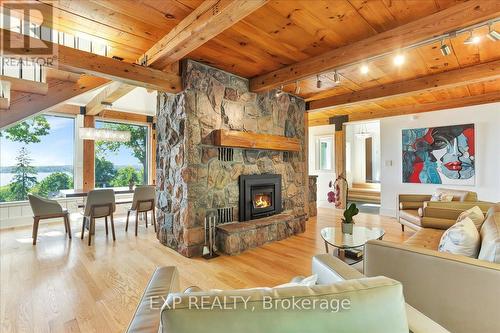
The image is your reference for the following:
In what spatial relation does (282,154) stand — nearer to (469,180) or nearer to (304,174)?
(304,174)

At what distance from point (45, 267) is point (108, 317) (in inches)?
60.5

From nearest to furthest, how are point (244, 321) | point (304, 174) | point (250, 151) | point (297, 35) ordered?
point (244, 321)
point (297, 35)
point (250, 151)
point (304, 174)

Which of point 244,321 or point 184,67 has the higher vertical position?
point 184,67

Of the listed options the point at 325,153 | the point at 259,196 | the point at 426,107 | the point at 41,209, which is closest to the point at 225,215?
the point at 259,196

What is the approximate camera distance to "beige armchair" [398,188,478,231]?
3542 mm

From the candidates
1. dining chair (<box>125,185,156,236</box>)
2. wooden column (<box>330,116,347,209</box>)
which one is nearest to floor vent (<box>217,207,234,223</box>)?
dining chair (<box>125,185,156,236</box>)

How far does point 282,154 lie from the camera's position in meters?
4.57

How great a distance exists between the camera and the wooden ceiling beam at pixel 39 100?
2.72 metres

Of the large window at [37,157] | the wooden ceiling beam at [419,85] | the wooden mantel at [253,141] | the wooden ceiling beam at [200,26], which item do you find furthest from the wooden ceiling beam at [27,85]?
the wooden ceiling beam at [419,85]

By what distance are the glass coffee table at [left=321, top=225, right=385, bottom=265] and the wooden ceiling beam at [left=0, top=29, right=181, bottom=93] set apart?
267cm

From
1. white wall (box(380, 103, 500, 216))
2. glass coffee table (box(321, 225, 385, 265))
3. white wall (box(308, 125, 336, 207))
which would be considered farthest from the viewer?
white wall (box(308, 125, 336, 207))

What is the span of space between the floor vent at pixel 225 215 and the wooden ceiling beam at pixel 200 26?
212 centimetres

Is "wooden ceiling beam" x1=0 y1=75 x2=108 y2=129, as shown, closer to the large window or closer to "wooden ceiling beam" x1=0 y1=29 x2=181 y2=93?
"wooden ceiling beam" x1=0 y1=29 x2=181 y2=93

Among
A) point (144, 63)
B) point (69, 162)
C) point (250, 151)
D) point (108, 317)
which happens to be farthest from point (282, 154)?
point (69, 162)
